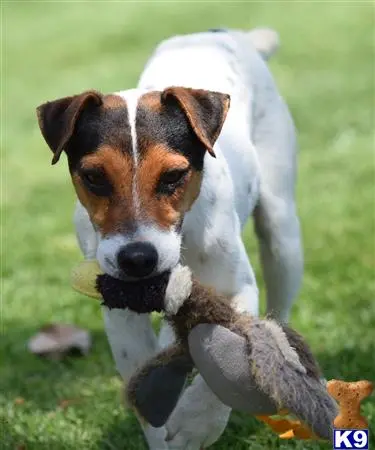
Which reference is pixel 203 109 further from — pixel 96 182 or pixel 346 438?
pixel 346 438

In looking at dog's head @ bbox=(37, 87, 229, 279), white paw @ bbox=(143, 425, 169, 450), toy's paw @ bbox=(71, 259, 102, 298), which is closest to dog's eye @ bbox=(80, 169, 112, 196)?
dog's head @ bbox=(37, 87, 229, 279)

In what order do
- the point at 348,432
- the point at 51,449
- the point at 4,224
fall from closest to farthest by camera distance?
1. the point at 348,432
2. the point at 51,449
3. the point at 4,224

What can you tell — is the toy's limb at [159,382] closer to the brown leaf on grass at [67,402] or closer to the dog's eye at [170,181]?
the dog's eye at [170,181]

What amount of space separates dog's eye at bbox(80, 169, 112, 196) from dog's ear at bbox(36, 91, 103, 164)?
0.48ft

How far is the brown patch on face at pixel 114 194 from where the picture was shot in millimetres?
3912

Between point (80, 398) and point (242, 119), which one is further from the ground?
point (242, 119)

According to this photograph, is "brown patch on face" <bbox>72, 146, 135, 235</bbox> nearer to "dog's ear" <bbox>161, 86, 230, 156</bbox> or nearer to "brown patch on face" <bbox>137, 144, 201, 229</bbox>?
"brown patch on face" <bbox>137, 144, 201, 229</bbox>

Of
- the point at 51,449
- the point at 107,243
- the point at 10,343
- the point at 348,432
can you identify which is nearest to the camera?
the point at 348,432

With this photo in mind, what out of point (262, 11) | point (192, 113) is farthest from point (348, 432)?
point (262, 11)

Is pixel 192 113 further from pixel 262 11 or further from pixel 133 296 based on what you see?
pixel 262 11

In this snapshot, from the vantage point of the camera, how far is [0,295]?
23.0 feet

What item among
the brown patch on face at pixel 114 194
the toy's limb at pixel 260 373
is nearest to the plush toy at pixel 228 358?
the toy's limb at pixel 260 373

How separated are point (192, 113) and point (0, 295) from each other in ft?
10.6

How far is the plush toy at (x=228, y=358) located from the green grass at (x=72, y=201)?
2.80 feet
